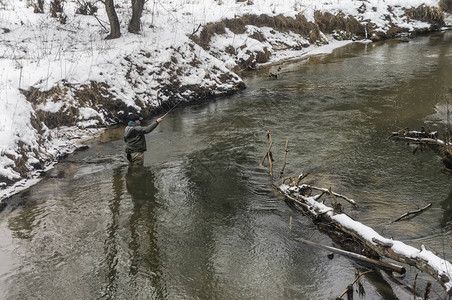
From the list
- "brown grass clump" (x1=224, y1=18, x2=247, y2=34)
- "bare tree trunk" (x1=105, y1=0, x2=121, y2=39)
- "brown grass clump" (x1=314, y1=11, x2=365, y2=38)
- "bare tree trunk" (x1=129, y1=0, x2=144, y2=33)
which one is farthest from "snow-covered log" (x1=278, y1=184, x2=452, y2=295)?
"brown grass clump" (x1=314, y1=11, x2=365, y2=38)

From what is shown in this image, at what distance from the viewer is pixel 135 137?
8.84 m

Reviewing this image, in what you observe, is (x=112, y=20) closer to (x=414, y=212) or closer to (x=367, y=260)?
(x=414, y=212)

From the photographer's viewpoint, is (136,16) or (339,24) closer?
(136,16)

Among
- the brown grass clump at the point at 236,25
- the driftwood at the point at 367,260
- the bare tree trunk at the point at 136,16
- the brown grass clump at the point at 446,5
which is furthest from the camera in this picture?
the brown grass clump at the point at 446,5

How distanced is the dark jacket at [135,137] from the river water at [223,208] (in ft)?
1.70

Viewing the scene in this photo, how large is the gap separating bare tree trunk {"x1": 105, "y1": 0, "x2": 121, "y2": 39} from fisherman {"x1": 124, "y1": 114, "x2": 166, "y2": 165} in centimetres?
803

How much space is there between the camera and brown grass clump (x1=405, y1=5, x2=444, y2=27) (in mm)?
26109

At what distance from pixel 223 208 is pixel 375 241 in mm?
2875

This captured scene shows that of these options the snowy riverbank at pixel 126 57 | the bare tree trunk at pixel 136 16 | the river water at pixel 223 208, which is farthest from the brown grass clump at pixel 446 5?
the bare tree trunk at pixel 136 16

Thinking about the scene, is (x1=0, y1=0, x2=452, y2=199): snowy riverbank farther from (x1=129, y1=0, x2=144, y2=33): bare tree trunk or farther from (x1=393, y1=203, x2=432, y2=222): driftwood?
(x1=393, y1=203, x2=432, y2=222): driftwood

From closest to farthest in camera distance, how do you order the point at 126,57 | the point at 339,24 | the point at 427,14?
the point at 126,57, the point at 339,24, the point at 427,14

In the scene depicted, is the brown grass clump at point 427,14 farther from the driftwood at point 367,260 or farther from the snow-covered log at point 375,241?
the driftwood at point 367,260

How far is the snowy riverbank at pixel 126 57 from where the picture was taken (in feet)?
33.2

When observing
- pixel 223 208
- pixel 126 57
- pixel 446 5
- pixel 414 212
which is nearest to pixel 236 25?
pixel 126 57
